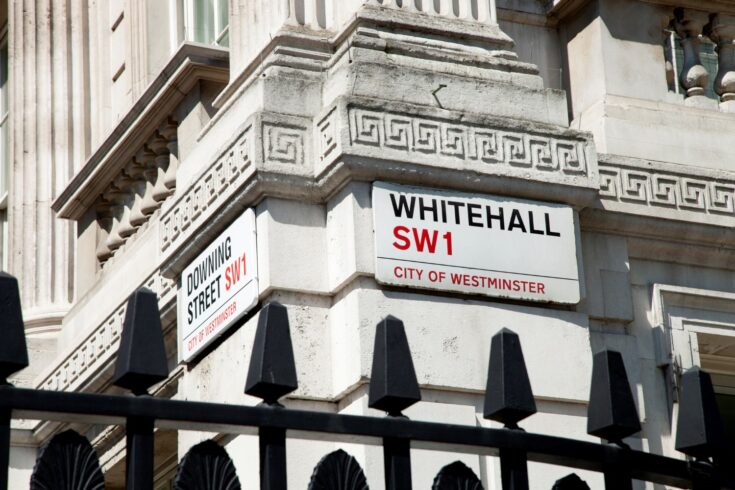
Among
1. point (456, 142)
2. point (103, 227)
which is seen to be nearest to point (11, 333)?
point (456, 142)

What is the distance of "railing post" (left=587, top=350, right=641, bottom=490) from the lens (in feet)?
14.7

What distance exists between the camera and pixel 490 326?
25.8ft

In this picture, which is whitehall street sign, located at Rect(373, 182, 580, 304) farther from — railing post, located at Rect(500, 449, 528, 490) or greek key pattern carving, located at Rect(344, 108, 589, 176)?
railing post, located at Rect(500, 449, 528, 490)

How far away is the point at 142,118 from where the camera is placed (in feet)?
35.5

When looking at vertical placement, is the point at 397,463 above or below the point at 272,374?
below

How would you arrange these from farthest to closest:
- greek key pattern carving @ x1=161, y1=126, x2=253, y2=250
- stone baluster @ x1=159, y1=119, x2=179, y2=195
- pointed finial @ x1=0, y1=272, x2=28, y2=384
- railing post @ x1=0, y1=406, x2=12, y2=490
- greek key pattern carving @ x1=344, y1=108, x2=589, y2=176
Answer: stone baluster @ x1=159, y1=119, x2=179, y2=195 → greek key pattern carving @ x1=161, y1=126, x2=253, y2=250 → greek key pattern carving @ x1=344, y1=108, x2=589, y2=176 → pointed finial @ x1=0, y1=272, x2=28, y2=384 → railing post @ x1=0, y1=406, x2=12, y2=490

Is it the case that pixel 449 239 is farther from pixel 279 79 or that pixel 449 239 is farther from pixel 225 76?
pixel 225 76

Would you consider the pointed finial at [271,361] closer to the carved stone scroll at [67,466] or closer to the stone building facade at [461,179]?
the carved stone scroll at [67,466]

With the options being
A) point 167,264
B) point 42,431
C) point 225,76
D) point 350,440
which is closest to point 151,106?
point 225,76

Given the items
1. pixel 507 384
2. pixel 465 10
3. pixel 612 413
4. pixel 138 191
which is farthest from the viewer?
pixel 138 191

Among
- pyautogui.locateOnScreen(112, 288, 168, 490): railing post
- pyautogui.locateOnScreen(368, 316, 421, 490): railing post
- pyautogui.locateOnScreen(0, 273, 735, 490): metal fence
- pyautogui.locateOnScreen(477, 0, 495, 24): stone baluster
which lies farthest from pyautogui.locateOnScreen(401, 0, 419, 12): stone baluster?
pyautogui.locateOnScreen(112, 288, 168, 490): railing post

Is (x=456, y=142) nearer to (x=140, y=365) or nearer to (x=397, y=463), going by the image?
(x=397, y=463)

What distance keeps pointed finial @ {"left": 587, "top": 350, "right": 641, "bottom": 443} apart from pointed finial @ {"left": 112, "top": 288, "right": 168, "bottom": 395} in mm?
1154

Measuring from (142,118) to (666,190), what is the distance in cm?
361
